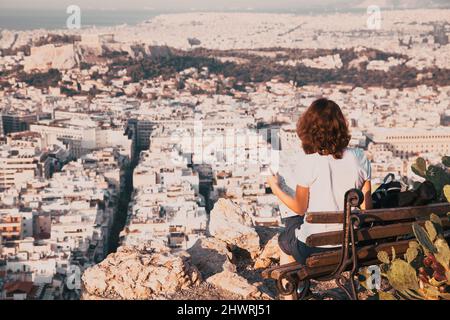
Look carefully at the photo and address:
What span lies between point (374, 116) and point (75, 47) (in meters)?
19.8

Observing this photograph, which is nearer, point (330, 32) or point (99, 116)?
point (99, 116)

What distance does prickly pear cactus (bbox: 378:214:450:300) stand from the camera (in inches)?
75.4

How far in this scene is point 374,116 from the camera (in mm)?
23219

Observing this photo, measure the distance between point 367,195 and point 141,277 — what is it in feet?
2.45

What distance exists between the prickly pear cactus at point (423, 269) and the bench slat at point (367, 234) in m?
0.05

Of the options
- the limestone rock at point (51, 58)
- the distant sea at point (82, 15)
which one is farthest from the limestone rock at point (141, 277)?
the limestone rock at point (51, 58)

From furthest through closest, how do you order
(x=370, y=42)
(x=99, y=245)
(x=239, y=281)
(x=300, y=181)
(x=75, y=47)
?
1. (x=370, y=42)
2. (x=75, y=47)
3. (x=99, y=245)
4. (x=239, y=281)
5. (x=300, y=181)

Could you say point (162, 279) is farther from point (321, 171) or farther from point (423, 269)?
point (423, 269)

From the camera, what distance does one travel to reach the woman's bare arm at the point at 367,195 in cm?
202

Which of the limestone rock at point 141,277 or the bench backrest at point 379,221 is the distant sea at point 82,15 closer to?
the limestone rock at point 141,277

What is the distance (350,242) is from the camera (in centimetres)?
195

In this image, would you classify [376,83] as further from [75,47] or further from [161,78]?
[75,47]

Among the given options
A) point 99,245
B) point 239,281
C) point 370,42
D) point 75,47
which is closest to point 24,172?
point 99,245

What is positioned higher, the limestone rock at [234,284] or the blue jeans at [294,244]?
the blue jeans at [294,244]
